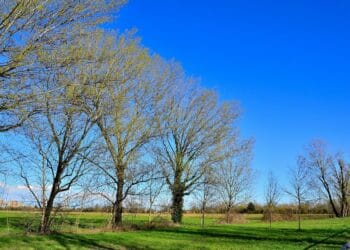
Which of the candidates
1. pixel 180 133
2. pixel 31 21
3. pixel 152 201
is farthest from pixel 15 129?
pixel 180 133

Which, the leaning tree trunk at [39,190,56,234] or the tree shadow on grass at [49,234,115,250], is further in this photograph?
the leaning tree trunk at [39,190,56,234]

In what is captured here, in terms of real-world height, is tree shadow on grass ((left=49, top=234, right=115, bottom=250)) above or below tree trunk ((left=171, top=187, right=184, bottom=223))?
below

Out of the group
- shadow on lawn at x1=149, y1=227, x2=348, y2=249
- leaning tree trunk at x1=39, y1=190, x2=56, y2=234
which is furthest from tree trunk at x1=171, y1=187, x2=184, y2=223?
leaning tree trunk at x1=39, y1=190, x2=56, y2=234

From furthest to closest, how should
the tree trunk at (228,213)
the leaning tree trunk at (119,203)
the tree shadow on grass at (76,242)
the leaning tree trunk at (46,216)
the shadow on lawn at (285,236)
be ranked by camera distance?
the tree trunk at (228,213)
the leaning tree trunk at (119,203)
the shadow on lawn at (285,236)
the leaning tree trunk at (46,216)
the tree shadow on grass at (76,242)

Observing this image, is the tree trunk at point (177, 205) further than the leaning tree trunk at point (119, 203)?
Yes

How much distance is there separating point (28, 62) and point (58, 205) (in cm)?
992

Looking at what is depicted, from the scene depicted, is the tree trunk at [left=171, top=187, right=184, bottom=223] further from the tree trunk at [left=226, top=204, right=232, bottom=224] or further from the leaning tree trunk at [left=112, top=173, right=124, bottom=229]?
the tree trunk at [left=226, top=204, right=232, bottom=224]

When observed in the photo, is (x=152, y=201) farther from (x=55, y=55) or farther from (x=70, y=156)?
(x=55, y=55)

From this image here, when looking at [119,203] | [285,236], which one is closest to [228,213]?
[285,236]

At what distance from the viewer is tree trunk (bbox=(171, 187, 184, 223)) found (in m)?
29.8

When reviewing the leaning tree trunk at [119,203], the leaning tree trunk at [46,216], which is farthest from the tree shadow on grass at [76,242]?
the leaning tree trunk at [119,203]

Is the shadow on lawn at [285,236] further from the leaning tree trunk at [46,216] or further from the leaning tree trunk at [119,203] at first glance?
the leaning tree trunk at [46,216]

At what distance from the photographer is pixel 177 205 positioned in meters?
30.3

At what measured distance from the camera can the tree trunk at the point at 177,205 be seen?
29.8m
